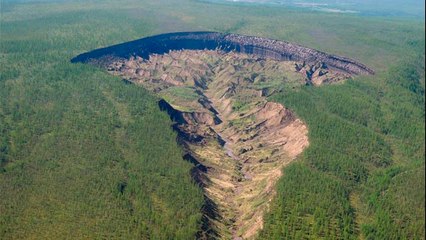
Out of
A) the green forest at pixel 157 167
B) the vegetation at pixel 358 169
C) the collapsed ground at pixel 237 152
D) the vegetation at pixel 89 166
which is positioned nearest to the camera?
the vegetation at pixel 89 166

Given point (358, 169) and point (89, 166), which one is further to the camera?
point (358, 169)

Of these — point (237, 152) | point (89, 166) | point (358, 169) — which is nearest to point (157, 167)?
point (89, 166)

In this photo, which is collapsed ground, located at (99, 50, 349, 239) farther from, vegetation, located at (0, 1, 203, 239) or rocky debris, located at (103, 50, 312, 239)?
vegetation, located at (0, 1, 203, 239)

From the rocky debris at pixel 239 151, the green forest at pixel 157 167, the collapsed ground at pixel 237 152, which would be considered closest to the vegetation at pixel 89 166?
the green forest at pixel 157 167

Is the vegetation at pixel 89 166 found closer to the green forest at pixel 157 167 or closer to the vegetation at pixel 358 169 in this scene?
the green forest at pixel 157 167

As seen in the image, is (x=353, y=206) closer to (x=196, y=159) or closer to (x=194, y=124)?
(x=196, y=159)

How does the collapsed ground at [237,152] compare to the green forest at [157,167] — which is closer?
the green forest at [157,167]

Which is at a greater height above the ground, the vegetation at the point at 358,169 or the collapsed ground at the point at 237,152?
the vegetation at the point at 358,169

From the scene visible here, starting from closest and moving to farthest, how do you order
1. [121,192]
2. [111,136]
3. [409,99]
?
1. [121,192]
2. [111,136]
3. [409,99]

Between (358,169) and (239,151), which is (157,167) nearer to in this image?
(239,151)

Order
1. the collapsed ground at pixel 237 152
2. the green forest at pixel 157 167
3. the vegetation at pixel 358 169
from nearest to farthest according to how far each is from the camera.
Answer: the green forest at pixel 157 167
the vegetation at pixel 358 169
the collapsed ground at pixel 237 152

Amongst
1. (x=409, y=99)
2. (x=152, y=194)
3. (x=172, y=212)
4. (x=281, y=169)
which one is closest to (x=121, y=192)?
(x=152, y=194)
